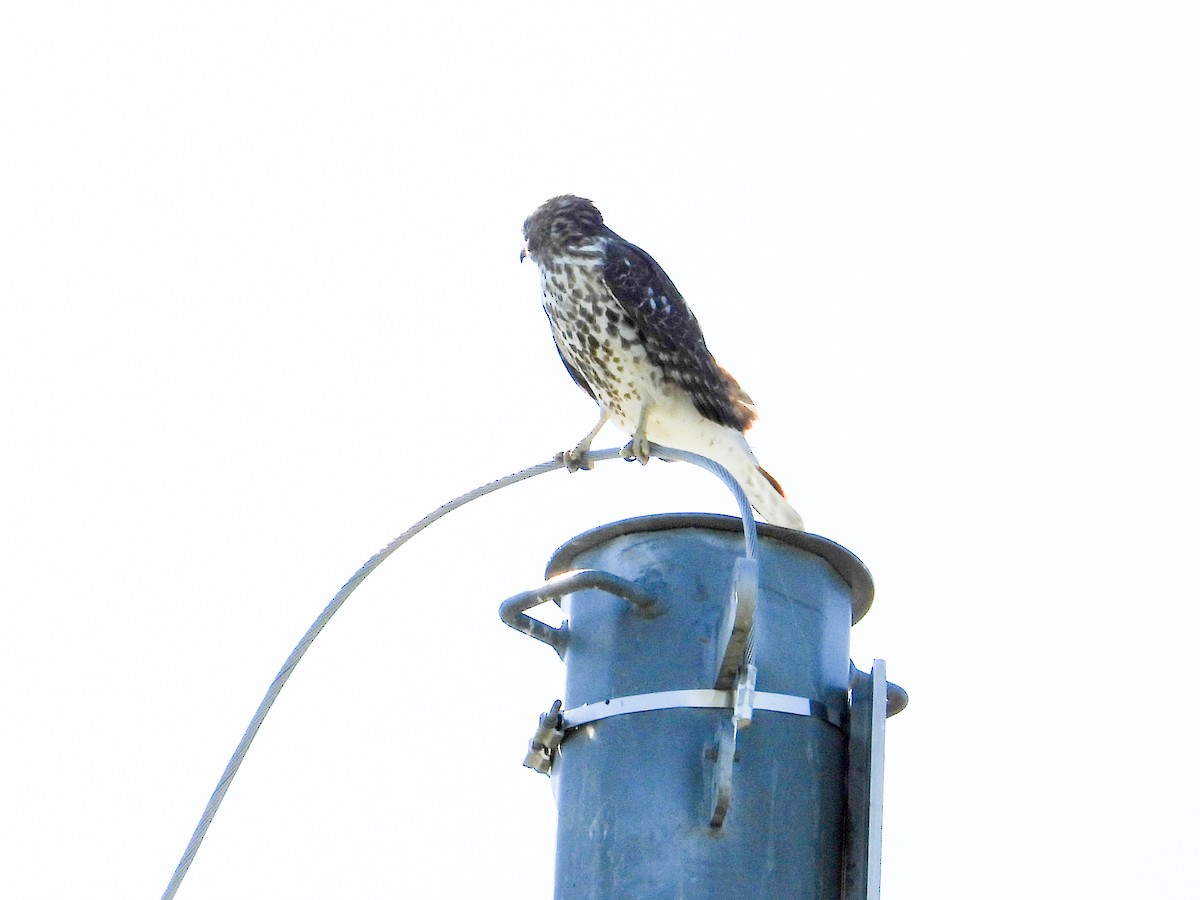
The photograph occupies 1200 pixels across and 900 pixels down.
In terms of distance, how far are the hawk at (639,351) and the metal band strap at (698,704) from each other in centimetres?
327

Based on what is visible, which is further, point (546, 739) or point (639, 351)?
point (639, 351)

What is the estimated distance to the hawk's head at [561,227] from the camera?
6730 mm

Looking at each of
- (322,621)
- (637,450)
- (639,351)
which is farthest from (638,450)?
(322,621)

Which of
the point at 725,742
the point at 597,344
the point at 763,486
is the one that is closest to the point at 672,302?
the point at 597,344

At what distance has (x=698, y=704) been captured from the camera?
9.80 feet

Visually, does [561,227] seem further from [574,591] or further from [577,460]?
[574,591]

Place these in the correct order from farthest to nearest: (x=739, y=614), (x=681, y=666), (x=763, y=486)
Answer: (x=763, y=486) < (x=681, y=666) < (x=739, y=614)

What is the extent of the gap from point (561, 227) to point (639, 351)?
0.68 m

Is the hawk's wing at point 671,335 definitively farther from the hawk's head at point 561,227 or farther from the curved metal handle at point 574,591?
the curved metal handle at point 574,591

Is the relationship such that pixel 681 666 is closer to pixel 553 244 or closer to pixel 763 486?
pixel 763 486

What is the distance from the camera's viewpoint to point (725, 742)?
2900mm

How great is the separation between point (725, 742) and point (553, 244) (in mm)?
4112

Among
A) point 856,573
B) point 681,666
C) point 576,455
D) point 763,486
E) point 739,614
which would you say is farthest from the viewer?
point 763,486

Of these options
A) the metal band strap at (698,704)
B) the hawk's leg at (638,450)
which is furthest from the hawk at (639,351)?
the metal band strap at (698,704)
